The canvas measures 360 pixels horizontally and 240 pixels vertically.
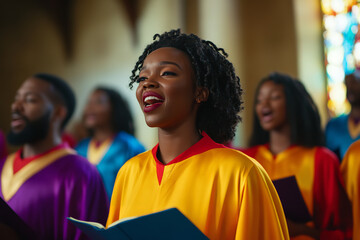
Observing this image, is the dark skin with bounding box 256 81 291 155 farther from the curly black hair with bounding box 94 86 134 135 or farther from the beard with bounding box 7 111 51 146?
the curly black hair with bounding box 94 86 134 135

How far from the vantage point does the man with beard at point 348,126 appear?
4180mm

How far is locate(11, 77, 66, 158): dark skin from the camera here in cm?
Result: 298

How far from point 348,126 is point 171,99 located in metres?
3.28

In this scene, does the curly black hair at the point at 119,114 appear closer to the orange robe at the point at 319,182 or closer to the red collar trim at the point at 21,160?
the red collar trim at the point at 21,160

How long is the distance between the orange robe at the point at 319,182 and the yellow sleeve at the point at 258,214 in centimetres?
106

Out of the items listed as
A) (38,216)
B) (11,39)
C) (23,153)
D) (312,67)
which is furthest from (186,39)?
(11,39)

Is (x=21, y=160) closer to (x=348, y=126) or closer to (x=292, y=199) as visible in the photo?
(x=292, y=199)

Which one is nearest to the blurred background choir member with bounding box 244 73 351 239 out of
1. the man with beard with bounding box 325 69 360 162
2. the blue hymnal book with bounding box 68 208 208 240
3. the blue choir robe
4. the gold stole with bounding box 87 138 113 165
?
the man with beard with bounding box 325 69 360 162

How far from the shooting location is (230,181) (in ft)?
5.42

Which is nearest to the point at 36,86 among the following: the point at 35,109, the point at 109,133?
the point at 35,109

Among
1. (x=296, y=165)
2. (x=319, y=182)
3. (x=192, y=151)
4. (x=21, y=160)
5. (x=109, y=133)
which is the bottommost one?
(x=319, y=182)

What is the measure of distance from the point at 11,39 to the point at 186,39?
30.5 ft

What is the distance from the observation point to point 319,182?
2.93 meters

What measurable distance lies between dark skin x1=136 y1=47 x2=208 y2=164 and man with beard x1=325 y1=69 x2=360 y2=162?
2.66 m
